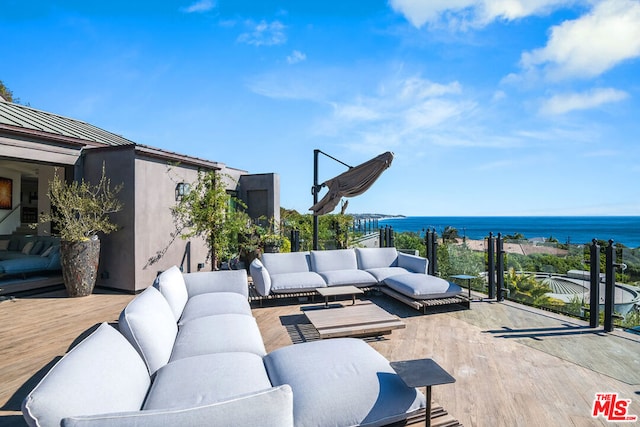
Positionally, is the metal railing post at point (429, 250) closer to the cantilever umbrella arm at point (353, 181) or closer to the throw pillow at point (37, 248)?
the cantilever umbrella arm at point (353, 181)

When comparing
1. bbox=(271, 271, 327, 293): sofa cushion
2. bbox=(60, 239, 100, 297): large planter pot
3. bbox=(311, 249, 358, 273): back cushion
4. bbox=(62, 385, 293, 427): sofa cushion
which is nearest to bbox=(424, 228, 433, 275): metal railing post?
bbox=(311, 249, 358, 273): back cushion

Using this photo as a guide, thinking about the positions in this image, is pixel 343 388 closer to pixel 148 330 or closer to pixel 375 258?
pixel 148 330

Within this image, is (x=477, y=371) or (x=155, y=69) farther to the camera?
(x=155, y=69)

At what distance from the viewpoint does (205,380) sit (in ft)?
6.24

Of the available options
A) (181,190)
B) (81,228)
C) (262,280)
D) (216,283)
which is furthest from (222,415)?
(181,190)

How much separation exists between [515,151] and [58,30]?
19164 millimetres

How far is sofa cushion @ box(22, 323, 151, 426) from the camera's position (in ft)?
3.84

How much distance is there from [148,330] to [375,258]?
190 inches

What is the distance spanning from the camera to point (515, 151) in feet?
57.7

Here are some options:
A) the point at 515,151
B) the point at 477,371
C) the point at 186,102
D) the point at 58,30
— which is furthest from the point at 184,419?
the point at 515,151

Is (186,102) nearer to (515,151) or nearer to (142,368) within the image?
(142,368)

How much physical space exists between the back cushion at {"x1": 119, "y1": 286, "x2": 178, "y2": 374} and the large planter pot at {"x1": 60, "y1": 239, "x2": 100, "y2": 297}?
449cm

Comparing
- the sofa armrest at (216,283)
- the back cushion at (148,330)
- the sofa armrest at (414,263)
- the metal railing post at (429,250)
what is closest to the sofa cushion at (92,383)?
the back cushion at (148,330)

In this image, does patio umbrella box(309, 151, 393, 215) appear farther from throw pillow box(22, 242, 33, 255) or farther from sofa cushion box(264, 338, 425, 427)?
throw pillow box(22, 242, 33, 255)
